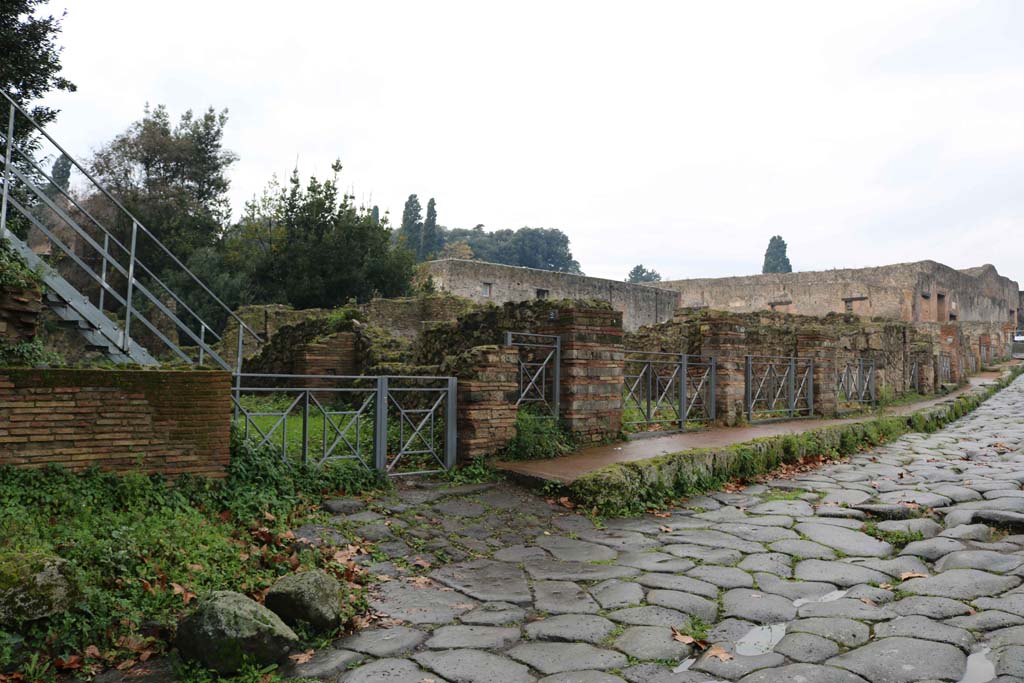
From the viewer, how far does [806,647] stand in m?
3.22

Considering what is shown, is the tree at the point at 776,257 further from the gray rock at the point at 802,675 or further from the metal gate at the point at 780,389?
the gray rock at the point at 802,675

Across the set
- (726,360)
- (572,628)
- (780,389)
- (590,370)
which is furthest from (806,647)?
(780,389)

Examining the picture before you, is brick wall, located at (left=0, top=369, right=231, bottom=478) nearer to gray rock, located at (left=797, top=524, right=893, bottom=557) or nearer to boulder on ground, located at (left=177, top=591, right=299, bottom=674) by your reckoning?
boulder on ground, located at (left=177, top=591, right=299, bottom=674)

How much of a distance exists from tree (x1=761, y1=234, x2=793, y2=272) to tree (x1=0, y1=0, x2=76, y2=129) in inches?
2296

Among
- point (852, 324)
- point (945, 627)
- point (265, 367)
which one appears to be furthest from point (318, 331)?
point (852, 324)

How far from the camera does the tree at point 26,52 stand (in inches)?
432

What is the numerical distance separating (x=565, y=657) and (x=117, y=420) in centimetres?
368

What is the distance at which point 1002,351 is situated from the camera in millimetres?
40438

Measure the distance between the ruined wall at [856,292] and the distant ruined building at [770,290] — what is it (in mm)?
44

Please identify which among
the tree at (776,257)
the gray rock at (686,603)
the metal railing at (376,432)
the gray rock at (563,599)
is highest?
the tree at (776,257)

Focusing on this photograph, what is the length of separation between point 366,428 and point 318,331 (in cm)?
546

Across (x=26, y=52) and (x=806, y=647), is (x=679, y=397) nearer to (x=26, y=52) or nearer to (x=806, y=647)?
(x=806, y=647)

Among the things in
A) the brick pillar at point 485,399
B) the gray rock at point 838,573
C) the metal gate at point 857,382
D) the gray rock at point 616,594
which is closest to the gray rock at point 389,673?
the gray rock at point 616,594

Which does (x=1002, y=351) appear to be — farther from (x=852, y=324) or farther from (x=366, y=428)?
(x=366, y=428)
